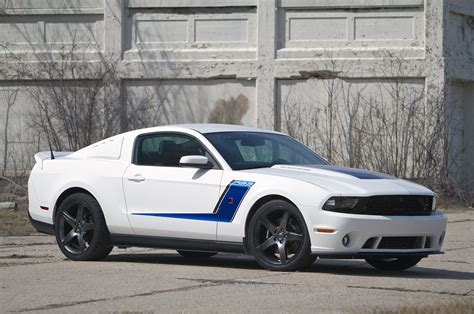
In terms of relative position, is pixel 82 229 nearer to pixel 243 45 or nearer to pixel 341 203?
pixel 341 203

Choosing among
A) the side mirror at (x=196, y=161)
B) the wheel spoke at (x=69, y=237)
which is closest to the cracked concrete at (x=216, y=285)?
the wheel spoke at (x=69, y=237)

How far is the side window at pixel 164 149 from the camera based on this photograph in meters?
11.7

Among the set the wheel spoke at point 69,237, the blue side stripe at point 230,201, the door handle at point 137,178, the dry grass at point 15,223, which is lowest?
the dry grass at point 15,223

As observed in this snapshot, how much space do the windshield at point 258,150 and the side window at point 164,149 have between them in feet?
0.65

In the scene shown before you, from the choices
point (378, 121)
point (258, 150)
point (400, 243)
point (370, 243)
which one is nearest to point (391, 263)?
point (400, 243)

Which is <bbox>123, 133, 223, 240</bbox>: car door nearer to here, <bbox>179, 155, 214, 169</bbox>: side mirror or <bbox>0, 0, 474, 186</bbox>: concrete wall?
<bbox>179, 155, 214, 169</bbox>: side mirror

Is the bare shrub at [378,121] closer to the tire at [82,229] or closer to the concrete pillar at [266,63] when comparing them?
the concrete pillar at [266,63]

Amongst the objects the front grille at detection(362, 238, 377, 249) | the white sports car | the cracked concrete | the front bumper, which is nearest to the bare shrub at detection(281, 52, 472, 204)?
the cracked concrete

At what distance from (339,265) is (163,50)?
11814 mm

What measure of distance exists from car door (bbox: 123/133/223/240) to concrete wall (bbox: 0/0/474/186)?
1071 cm

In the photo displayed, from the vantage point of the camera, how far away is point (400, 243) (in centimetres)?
1071

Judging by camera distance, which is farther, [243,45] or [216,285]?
[243,45]

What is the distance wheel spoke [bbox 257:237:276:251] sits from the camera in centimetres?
1077

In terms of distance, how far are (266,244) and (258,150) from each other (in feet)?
4.22
